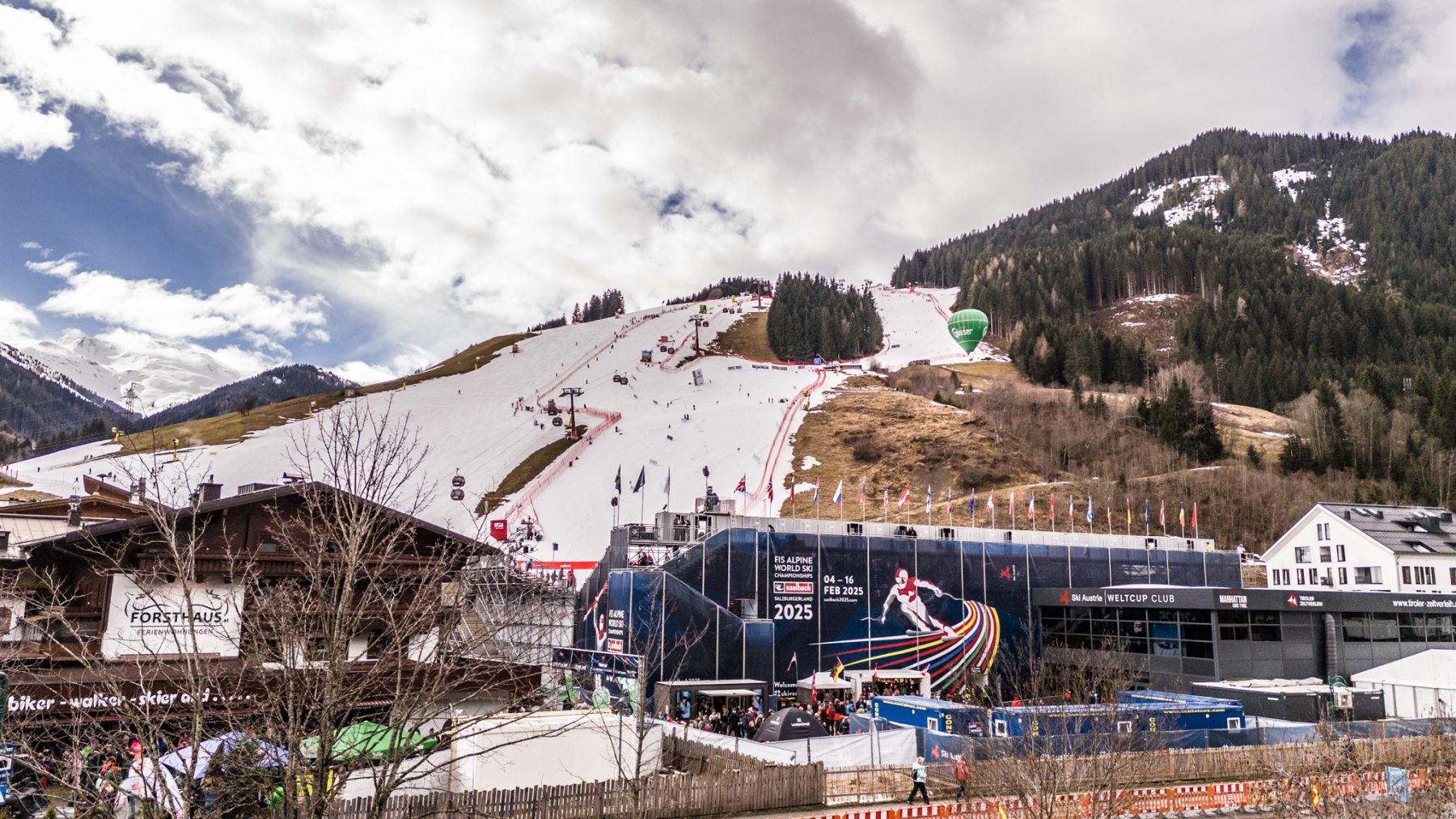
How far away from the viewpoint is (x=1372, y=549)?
5209cm

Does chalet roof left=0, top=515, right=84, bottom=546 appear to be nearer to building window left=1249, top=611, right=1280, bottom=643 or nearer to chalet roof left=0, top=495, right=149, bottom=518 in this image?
chalet roof left=0, top=495, right=149, bottom=518

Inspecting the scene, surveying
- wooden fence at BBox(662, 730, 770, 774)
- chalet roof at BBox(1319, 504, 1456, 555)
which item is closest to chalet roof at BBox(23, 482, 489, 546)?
wooden fence at BBox(662, 730, 770, 774)

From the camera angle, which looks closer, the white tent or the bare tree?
the bare tree

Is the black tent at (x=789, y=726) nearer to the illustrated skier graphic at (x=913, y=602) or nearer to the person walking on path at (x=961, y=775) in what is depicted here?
the person walking on path at (x=961, y=775)

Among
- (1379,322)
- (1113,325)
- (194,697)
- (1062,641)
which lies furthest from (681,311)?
(194,697)

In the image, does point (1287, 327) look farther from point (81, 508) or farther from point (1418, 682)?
point (81, 508)

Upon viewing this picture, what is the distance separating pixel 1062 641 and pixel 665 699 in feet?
74.3

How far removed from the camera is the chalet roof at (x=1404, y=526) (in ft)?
169

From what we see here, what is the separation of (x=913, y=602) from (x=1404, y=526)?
3395 cm

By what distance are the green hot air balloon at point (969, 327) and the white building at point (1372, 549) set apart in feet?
244

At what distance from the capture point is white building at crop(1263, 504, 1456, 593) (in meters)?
50.8

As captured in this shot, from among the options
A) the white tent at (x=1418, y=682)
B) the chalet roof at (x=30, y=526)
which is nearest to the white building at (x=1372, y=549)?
the white tent at (x=1418, y=682)

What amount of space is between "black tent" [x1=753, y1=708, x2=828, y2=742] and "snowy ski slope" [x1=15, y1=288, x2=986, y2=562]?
33.2 m

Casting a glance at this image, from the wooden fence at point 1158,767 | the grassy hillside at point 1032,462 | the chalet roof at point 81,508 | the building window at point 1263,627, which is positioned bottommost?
the wooden fence at point 1158,767
